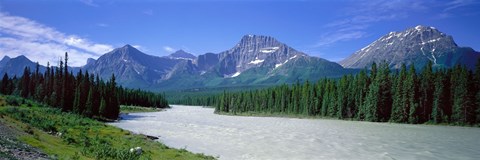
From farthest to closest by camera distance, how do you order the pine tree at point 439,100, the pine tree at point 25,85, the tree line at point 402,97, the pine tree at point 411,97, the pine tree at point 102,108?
the pine tree at point 25,85 → the pine tree at point 411,97 → the pine tree at point 102,108 → the pine tree at point 439,100 → the tree line at point 402,97

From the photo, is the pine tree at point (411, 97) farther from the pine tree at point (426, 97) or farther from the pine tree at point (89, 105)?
the pine tree at point (89, 105)

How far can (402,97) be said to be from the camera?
114812mm

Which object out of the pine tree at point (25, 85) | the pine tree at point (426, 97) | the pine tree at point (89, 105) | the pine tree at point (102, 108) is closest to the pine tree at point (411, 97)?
the pine tree at point (426, 97)

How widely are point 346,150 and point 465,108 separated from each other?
2662 inches

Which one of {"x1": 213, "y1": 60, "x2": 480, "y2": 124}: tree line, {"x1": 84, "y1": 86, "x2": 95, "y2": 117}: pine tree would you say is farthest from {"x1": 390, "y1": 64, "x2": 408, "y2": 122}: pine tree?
{"x1": 84, "y1": 86, "x2": 95, "y2": 117}: pine tree

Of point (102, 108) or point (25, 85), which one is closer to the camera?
point (102, 108)

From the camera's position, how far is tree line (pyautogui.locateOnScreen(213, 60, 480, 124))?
102438 mm

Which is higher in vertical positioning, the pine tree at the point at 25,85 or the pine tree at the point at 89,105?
the pine tree at the point at 25,85

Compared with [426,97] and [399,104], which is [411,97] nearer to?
[399,104]

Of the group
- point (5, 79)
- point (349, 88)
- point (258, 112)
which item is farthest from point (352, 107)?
point (5, 79)

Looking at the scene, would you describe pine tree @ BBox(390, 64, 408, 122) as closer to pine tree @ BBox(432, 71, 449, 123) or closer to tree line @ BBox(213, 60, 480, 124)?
tree line @ BBox(213, 60, 480, 124)

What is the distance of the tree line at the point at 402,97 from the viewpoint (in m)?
102

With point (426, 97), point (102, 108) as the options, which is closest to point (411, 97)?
point (426, 97)

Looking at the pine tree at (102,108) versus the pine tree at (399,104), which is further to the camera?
the pine tree at (399,104)
